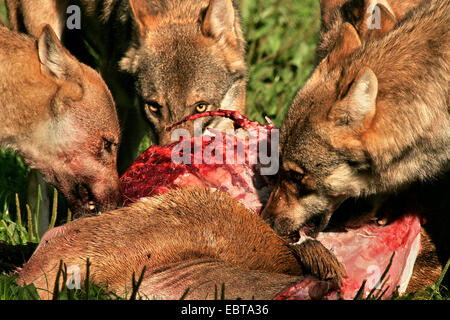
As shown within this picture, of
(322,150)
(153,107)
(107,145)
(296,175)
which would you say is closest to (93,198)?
(107,145)

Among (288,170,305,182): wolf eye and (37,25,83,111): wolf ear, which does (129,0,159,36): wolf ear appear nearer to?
(37,25,83,111): wolf ear

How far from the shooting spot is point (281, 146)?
13.9ft

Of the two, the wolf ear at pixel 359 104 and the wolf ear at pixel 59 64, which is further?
the wolf ear at pixel 59 64

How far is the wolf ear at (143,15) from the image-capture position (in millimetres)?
5707

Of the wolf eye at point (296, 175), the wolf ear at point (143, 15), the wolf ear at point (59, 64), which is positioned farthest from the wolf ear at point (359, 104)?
the wolf ear at point (143, 15)

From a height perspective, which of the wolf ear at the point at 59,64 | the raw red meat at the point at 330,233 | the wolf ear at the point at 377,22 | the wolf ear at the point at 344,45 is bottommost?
the raw red meat at the point at 330,233

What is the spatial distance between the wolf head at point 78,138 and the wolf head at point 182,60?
90 cm

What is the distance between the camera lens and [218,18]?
5848mm

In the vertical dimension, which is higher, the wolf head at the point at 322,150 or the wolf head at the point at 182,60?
the wolf head at the point at 182,60

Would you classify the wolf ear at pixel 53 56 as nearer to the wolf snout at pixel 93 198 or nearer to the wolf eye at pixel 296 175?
the wolf snout at pixel 93 198

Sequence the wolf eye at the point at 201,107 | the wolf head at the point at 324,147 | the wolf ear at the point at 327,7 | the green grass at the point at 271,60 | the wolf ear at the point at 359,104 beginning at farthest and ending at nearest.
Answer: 1. the green grass at the point at 271,60
2. the wolf ear at the point at 327,7
3. the wolf eye at the point at 201,107
4. the wolf head at the point at 324,147
5. the wolf ear at the point at 359,104
